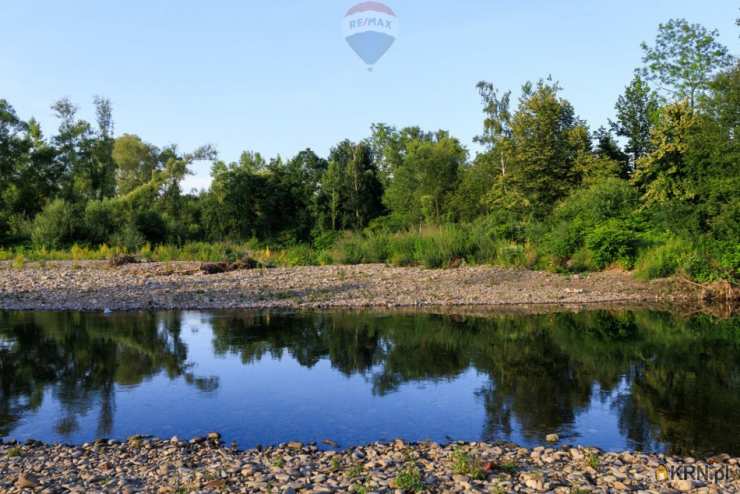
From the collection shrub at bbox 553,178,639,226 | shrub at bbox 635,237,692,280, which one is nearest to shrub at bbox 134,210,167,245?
shrub at bbox 553,178,639,226

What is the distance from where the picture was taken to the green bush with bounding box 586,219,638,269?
19016 millimetres

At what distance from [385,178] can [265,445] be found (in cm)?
4889

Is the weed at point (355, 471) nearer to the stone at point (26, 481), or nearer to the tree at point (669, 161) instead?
the stone at point (26, 481)

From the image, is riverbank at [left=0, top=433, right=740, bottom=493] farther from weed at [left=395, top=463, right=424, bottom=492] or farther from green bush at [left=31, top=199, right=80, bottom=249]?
green bush at [left=31, top=199, right=80, bottom=249]

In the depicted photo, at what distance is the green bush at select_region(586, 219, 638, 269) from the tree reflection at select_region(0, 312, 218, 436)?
12237 mm

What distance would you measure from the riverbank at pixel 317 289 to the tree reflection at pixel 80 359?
2.09 meters

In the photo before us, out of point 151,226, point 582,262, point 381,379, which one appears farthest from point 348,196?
point 381,379

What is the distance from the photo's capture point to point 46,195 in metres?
47.2

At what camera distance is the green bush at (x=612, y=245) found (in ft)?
62.4

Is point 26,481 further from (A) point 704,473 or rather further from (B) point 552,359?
(B) point 552,359

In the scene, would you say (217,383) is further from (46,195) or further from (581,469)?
(46,195)

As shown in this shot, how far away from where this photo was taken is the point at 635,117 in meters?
35.5

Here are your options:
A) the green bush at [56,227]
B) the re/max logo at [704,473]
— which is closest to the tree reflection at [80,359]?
the re/max logo at [704,473]

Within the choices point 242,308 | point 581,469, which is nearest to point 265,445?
point 581,469
